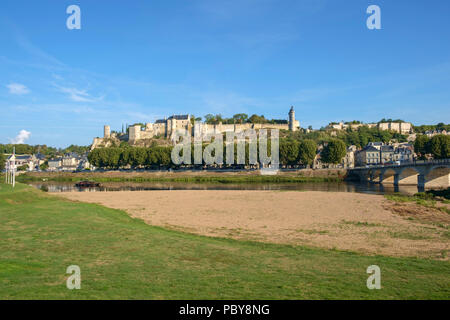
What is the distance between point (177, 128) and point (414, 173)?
10553 centimetres

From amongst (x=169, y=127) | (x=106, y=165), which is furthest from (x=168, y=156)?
(x=169, y=127)

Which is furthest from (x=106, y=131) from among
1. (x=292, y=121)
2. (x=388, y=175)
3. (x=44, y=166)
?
(x=388, y=175)

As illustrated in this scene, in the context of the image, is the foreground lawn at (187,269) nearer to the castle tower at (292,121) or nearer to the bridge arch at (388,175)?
the bridge arch at (388,175)

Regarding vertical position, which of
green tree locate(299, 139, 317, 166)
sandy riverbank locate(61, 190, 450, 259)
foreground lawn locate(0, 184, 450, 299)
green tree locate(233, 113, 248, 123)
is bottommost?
sandy riverbank locate(61, 190, 450, 259)

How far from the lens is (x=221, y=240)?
46.5 feet

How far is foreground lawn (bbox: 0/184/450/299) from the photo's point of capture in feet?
22.3

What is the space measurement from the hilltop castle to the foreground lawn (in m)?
131

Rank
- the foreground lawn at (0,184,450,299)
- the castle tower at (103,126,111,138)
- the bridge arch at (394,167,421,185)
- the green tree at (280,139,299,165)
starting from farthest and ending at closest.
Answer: the castle tower at (103,126,111,138), the green tree at (280,139,299,165), the bridge arch at (394,167,421,185), the foreground lawn at (0,184,450,299)

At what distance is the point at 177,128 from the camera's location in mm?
147875

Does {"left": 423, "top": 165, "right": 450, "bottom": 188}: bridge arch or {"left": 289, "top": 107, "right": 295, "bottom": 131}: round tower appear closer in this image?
{"left": 423, "top": 165, "right": 450, "bottom": 188}: bridge arch

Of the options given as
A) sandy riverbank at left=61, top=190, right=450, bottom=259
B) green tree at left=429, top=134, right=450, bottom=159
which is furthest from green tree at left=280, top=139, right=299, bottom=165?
sandy riverbank at left=61, top=190, right=450, bottom=259

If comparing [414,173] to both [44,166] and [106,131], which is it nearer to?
[44,166]

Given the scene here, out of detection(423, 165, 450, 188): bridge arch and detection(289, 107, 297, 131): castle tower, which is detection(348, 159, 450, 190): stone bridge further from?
detection(289, 107, 297, 131): castle tower

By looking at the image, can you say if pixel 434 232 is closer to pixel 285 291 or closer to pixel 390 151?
pixel 285 291
